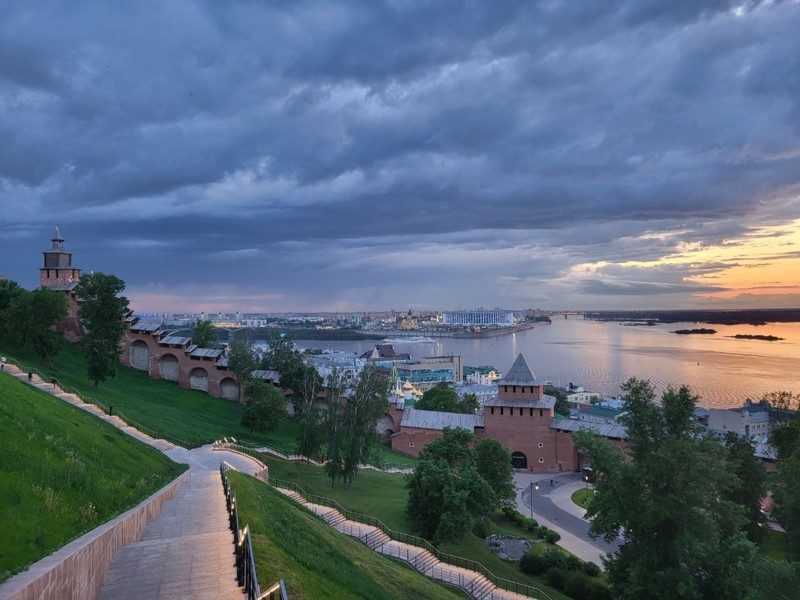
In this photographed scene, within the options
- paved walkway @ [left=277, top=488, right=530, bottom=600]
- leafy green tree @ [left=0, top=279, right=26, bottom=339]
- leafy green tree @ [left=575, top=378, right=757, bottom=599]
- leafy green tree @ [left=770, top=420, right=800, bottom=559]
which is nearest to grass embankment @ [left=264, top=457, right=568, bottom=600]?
paved walkway @ [left=277, top=488, right=530, bottom=600]

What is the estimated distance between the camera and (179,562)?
8.52 m

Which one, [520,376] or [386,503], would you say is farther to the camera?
[520,376]

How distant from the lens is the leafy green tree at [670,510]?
1491 cm

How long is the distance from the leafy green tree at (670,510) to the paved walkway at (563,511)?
6.52 metres

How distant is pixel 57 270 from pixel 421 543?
128ft

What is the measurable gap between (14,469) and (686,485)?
1606 cm

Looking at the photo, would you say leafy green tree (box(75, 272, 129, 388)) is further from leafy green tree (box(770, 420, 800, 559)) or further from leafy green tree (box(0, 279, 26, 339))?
leafy green tree (box(770, 420, 800, 559))

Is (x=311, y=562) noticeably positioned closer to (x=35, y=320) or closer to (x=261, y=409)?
(x=261, y=409)

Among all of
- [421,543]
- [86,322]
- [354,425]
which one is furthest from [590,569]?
[86,322]

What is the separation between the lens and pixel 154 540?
998 centimetres

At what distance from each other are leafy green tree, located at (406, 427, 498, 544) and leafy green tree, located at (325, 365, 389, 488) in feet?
14.0

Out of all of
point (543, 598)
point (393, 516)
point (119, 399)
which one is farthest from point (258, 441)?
point (543, 598)

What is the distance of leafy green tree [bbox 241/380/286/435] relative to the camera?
33125mm

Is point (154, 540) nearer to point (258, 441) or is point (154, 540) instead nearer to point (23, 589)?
point (23, 589)
